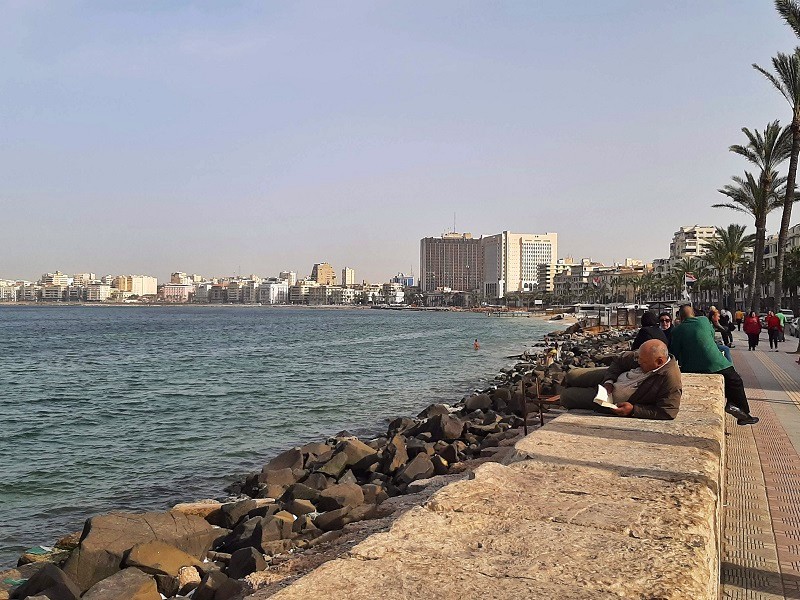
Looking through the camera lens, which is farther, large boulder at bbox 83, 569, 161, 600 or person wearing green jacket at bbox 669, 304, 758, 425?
person wearing green jacket at bbox 669, 304, 758, 425

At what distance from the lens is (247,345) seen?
161 feet

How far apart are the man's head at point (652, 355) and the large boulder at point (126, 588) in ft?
14.3

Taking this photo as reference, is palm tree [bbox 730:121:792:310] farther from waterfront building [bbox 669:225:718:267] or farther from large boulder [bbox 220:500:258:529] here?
waterfront building [bbox 669:225:718:267]

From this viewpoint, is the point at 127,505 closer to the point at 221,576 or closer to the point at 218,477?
the point at 218,477

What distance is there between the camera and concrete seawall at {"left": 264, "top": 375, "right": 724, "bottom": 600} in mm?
2518

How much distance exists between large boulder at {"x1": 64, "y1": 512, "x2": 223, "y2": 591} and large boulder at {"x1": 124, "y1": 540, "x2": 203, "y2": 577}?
9.0 inches

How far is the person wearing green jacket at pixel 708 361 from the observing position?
27.6ft

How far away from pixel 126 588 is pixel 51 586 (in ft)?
2.29

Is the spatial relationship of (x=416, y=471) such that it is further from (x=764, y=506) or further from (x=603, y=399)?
(x=764, y=506)

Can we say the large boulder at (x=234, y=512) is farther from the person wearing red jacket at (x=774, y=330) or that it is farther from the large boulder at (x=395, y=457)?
the person wearing red jacket at (x=774, y=330)

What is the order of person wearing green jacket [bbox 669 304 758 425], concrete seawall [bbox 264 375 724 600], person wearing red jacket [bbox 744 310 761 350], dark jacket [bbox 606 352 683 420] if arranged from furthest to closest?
person wearing red jacket [bbox 744 310 761 350]
person wearing green jacket [bbox 669 304 758 425]
dark jacket [bbox 606 352 683 420]
concrete seawall [bbox 264 375 724 600]


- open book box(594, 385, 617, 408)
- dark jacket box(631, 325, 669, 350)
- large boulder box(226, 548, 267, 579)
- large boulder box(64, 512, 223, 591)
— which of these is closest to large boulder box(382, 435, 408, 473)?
large boulder box(64, 512, 223, 591)

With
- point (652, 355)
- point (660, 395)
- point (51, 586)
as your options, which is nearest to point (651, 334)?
point (652, 355)

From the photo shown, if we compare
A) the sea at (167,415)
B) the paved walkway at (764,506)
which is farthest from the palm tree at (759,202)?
the paved walkway at (764,506)
